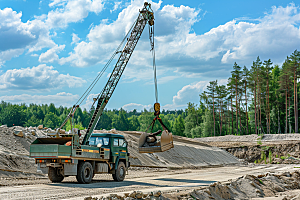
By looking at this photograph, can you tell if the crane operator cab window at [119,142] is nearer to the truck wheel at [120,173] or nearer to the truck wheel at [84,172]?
the truck wheel at [120,173]

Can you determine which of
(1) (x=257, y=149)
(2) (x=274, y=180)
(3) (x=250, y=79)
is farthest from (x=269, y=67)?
(2) (x=274, y=180)

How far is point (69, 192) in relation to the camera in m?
13.1

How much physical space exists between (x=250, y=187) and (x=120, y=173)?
296 inches

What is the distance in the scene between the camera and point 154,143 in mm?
21266

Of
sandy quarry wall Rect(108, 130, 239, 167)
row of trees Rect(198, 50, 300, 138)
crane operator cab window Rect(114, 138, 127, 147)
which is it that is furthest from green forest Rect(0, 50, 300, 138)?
crane operator cab window Rect(114, 138, 127, 147)

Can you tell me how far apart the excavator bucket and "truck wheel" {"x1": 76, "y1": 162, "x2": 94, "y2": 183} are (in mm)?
4190

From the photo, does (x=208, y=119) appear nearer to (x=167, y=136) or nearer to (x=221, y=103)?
(x=221, y=103)

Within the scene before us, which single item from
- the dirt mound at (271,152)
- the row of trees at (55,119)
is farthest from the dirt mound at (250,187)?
the row of trees at (55,119)

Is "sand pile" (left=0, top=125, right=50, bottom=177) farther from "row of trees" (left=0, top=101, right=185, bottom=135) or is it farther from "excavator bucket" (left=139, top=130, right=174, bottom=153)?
"row of trees" (left=0, top=101, right=185, bottom=135)

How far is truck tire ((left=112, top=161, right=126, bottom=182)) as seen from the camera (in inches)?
729

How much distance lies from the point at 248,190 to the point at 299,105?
62.3 metres

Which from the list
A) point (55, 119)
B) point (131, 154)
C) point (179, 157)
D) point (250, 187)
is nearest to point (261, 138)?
point (179, 157)

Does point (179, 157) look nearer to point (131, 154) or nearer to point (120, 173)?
point (131, 154)

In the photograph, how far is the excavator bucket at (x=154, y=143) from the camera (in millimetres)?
19406
